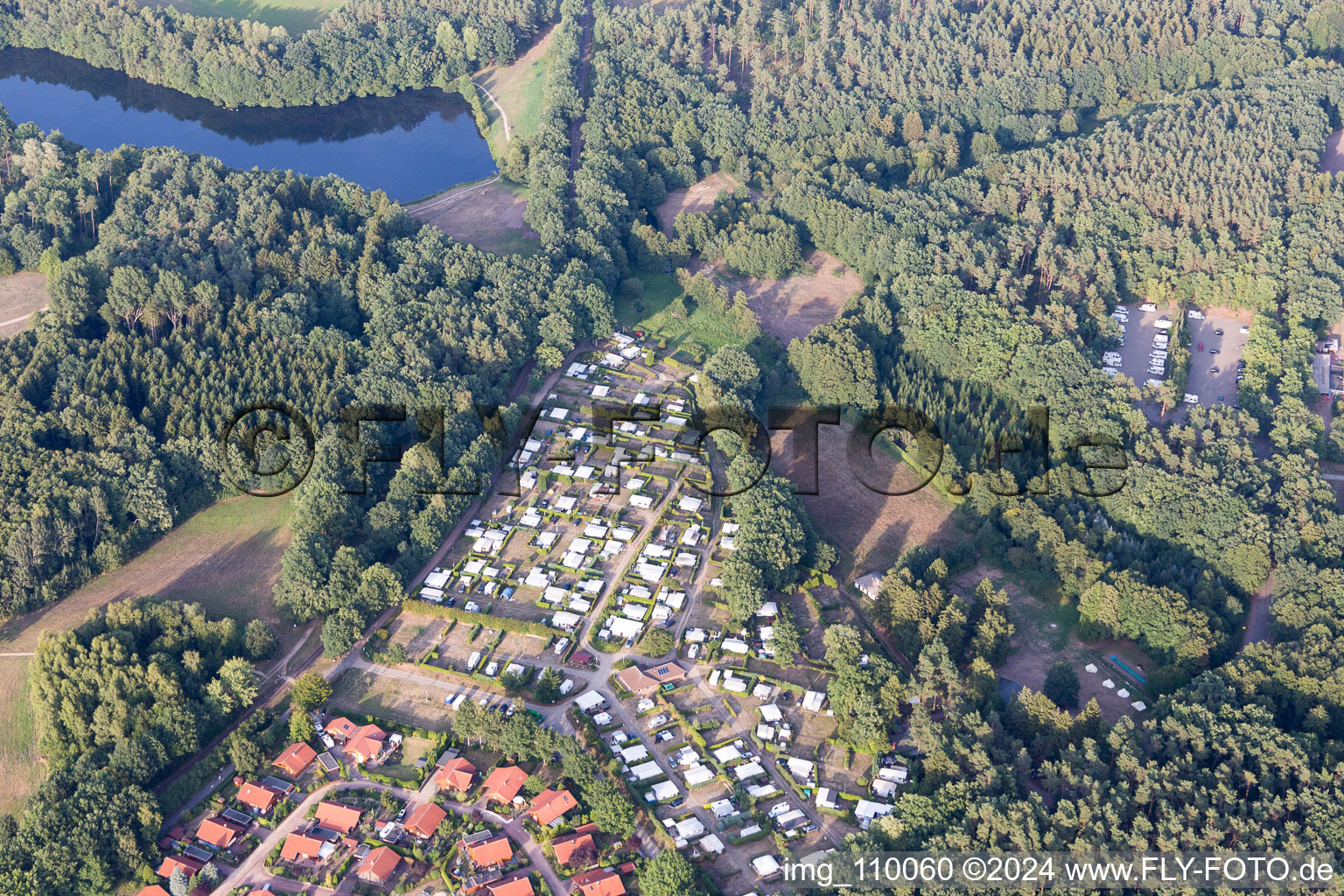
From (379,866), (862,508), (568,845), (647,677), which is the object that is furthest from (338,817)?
(862,508)

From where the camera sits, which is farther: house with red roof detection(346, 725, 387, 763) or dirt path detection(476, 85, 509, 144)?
dirt path detection(476, 85, 509, 144)

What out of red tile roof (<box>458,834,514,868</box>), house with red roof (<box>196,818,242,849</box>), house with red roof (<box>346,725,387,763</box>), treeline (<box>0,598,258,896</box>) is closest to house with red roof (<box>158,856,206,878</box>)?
treeline (<box>0,598,258,896</box>)

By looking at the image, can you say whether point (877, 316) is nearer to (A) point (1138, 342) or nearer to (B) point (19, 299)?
(A) point (1138, 342)

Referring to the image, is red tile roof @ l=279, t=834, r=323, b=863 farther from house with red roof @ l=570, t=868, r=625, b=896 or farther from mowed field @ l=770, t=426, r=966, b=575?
mowed field @ l=770, t=426, r=966, b=575

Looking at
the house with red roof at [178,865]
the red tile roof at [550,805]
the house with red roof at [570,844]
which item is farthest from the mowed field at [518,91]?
the house with red roof at [178,865]

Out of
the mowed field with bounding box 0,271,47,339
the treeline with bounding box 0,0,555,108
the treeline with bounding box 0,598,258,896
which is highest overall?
the treeline with bounding box 0,0,555,108
